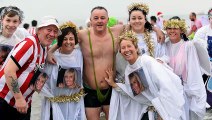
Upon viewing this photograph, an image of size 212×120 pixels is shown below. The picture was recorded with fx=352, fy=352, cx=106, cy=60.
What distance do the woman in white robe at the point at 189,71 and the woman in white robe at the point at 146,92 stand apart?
48cm

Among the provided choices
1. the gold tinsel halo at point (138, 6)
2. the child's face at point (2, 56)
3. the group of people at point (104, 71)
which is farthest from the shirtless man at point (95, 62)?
the child's face at point (2, 56)

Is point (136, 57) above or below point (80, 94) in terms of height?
above

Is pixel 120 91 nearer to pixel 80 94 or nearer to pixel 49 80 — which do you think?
pixel 80 94

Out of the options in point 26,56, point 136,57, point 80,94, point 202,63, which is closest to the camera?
point 26,56

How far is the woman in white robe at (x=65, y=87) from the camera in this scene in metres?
4.09

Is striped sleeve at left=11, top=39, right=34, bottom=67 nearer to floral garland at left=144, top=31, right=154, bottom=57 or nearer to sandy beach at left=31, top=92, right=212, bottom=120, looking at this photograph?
floral garland at left=144, top=31, right=154, bottom=57

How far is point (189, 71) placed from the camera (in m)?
4.34

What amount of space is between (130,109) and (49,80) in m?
1.02

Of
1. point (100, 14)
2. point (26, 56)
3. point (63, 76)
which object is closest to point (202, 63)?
point (100, 14)

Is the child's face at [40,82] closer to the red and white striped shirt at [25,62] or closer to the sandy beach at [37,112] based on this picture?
the red and white striped shirt at [25,62]

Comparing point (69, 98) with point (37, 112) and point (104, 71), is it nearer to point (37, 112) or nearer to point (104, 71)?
point (104, 71)

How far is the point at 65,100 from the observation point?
4.16 m

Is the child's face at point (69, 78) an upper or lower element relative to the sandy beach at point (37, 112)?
upper

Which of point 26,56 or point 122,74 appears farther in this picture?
point 122,74
